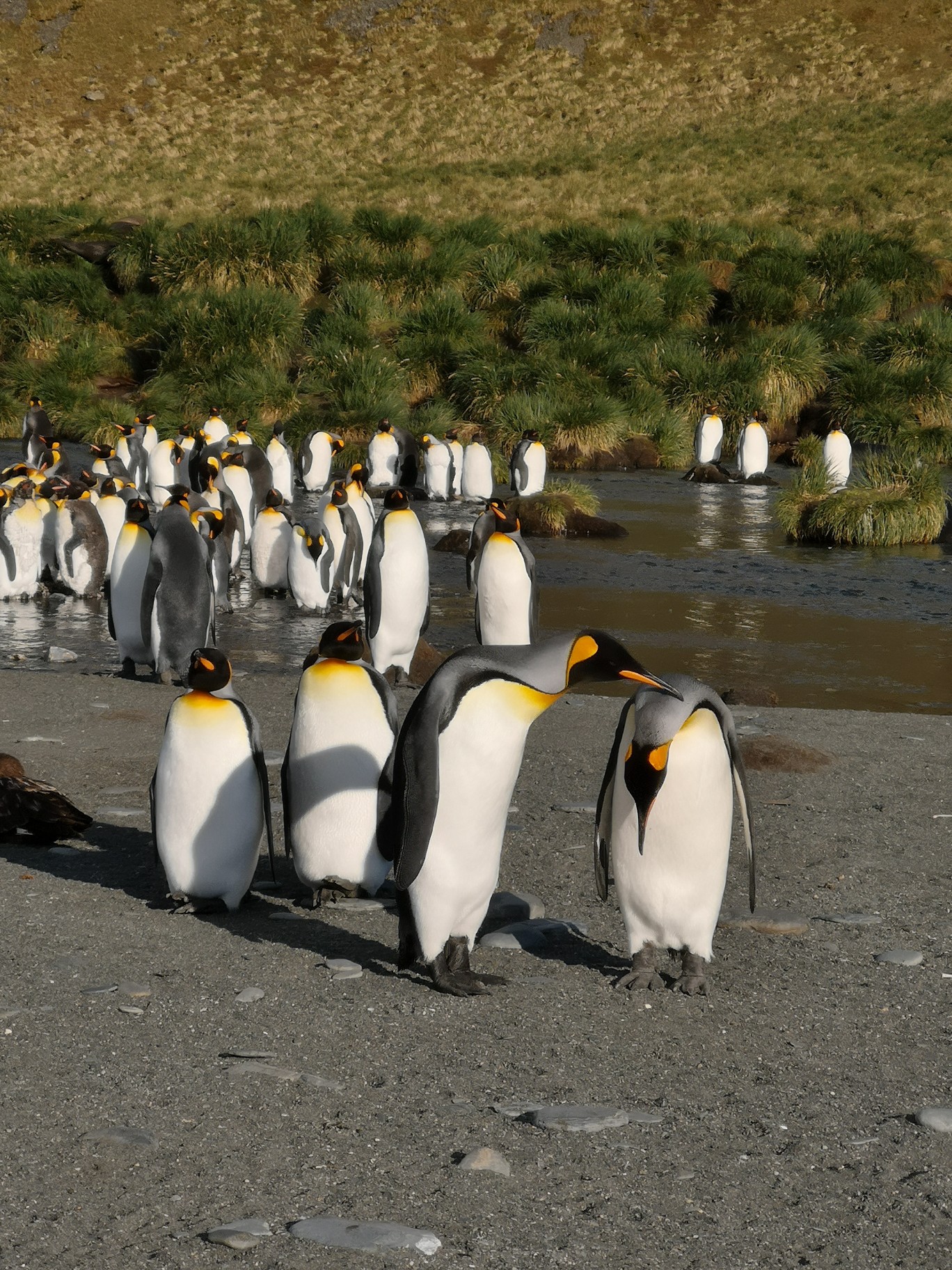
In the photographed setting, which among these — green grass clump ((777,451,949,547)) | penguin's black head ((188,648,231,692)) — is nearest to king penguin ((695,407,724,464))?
green grass clump ((777,451,949,547))

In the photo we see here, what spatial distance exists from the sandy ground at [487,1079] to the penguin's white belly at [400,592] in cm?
347

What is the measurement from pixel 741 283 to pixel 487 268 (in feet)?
16.8

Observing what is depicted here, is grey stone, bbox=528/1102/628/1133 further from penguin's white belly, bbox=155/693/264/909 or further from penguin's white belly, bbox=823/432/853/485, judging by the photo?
penguin's white belly, bbox=823/432/853/485

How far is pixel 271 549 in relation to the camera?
11.5m

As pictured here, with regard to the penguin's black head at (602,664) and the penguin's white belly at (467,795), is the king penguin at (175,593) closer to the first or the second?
the penguin's white belly at (467,795)

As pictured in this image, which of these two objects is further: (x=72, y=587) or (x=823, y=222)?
(x=823, y=222)

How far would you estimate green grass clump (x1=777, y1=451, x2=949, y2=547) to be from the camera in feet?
48.1

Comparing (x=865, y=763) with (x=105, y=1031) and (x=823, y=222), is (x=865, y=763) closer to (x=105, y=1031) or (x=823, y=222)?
(x=105, y=1031)

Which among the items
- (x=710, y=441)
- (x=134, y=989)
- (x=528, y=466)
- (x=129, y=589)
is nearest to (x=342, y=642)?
(x=134, y=989)

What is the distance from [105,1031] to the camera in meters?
3.07

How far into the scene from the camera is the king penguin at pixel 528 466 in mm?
Result: 17547

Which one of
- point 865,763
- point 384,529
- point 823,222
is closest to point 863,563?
point 384,529

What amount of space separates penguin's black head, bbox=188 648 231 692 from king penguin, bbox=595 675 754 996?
1.25m

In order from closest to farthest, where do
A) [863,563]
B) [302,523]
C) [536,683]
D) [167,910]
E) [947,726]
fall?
[536,683]
[167,910]
[947,726]
[302,523]
[863,563]
